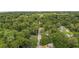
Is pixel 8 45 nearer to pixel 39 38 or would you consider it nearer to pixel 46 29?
pixel 39 38

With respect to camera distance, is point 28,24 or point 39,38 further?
point 28,24

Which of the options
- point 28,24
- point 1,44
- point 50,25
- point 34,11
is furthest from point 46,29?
point 1,44
